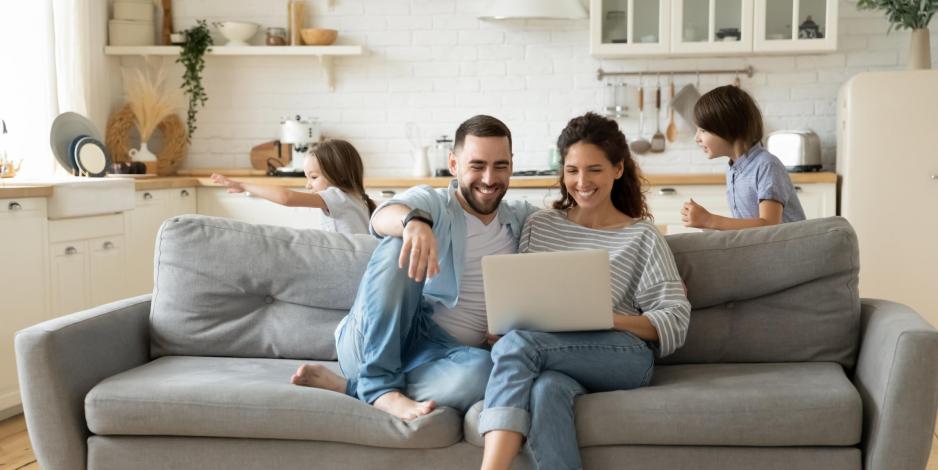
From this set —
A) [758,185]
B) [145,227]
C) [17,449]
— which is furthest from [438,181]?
[17,449]

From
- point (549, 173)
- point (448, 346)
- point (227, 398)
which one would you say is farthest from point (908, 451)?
point (549, 173)

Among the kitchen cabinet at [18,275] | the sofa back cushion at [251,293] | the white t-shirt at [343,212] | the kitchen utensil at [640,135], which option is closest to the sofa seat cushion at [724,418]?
the sofa back cushion at [251,293]

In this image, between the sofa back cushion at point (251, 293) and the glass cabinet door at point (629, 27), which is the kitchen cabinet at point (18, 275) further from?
the glass cabinet door at point (629, 27)

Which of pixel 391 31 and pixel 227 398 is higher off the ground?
pixel 391 31

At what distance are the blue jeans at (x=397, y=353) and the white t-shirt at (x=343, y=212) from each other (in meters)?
1.02

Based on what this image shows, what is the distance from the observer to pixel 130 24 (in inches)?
232

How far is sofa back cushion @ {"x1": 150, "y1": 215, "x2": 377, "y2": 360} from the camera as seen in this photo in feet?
9.64

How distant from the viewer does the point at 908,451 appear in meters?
2.32

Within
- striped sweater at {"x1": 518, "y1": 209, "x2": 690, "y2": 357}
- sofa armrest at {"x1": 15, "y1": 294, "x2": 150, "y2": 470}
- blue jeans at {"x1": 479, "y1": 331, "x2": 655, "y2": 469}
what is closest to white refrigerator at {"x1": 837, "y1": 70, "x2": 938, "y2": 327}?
striped sweater at {"x1": 518, "y1": 209, "x2": 690, "y2": 357}

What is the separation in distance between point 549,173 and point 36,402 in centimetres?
348

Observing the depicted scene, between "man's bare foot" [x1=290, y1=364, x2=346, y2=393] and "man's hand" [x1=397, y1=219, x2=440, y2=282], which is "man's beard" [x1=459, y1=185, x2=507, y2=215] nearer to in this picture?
"man's hand" [x1=397, y1=219, x2=440, y2=282]

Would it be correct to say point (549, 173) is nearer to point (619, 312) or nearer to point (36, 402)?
point (619, 312)

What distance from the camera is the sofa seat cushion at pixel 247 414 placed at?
7.89 ft

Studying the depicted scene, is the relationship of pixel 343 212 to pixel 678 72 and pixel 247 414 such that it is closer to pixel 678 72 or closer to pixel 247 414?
pixel 247 414
